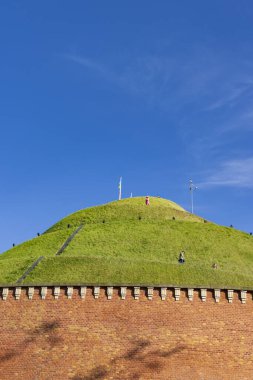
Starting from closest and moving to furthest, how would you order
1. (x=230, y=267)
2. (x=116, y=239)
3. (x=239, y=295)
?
(x=239, y=295) < (x=230, y=267) < (x=116, y=239)

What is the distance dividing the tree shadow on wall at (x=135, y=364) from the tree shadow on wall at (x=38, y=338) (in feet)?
6.59

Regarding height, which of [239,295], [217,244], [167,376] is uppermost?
[217,244]

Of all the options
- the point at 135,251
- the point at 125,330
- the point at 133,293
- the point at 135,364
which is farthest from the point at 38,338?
the point at 135,251

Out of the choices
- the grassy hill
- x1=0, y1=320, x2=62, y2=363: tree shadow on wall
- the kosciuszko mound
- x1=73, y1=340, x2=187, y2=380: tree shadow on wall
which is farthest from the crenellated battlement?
x1=73, y1=340, x2=187, y2=380: tree shadow on wall

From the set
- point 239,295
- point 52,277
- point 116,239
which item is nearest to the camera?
point 239,295

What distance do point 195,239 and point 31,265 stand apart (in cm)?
1664

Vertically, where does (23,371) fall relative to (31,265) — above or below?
below

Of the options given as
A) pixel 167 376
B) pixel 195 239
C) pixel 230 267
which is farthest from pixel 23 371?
pixel 195 239

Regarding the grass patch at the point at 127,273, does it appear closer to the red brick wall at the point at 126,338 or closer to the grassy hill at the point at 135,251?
the grassy hill at the point at 135,251

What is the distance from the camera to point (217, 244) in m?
43.8

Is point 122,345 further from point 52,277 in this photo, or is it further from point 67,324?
point 52,277

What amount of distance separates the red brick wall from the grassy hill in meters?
1.33

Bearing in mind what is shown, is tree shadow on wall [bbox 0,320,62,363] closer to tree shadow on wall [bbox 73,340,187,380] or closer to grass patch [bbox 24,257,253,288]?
tree shadow on wall [bbox 73,340,187,380]

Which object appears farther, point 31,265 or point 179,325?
point 31,265
